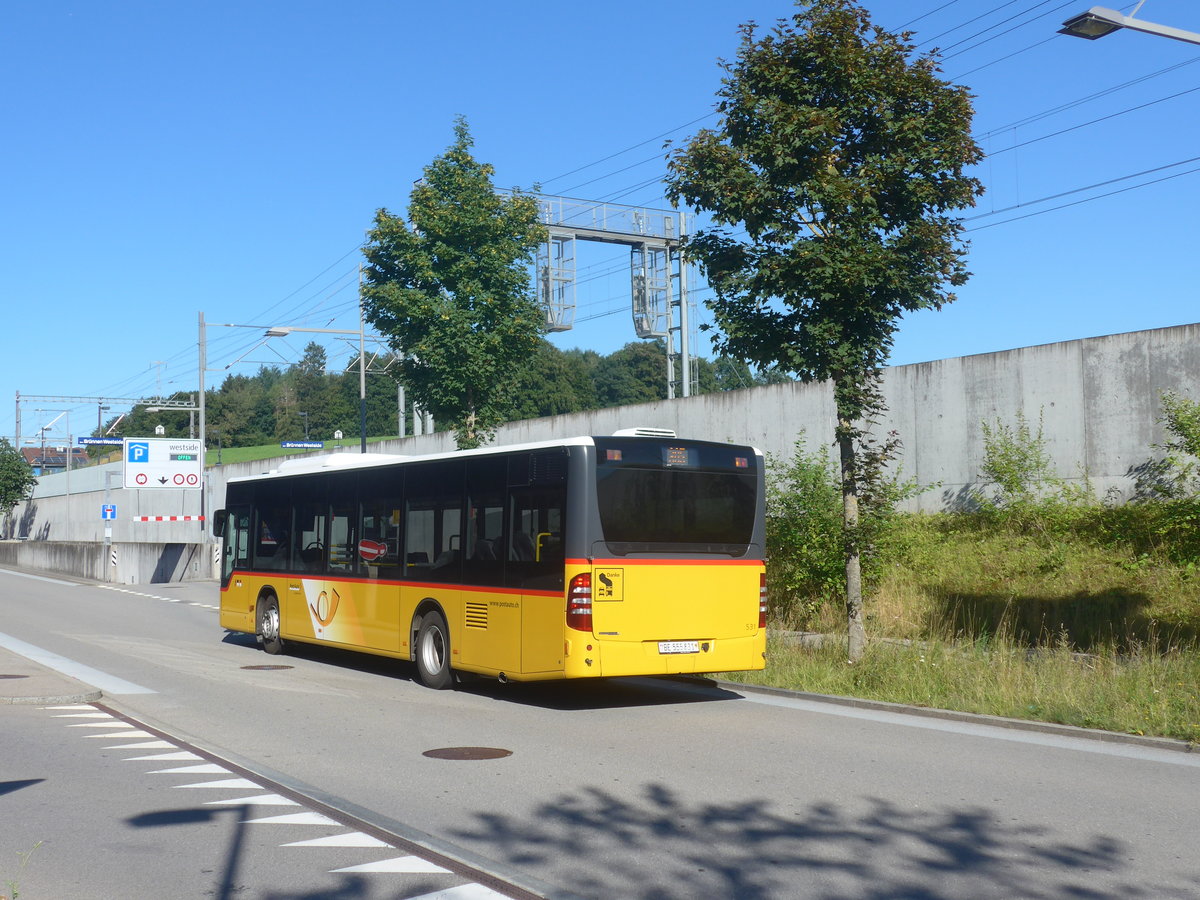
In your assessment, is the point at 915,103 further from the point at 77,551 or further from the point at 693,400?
the point at 77,551

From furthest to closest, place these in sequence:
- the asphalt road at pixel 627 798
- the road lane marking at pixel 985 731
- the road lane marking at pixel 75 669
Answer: the road lane marking at pixel 75 669
the road lane marking at pixel 985 731
the asphalt road at pixel 627 798

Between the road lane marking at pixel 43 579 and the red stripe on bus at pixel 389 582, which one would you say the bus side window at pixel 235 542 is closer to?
the red stripe on bus at pixel 389 582

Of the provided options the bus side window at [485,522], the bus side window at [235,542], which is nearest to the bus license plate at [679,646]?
the bus side window at [485,522]

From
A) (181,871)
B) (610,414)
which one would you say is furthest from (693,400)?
(181,871)

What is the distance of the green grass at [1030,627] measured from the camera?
1165cm

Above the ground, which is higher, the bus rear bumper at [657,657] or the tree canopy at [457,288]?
the tree canopy at [457,288]

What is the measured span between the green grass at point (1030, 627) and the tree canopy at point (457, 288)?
9695 mm

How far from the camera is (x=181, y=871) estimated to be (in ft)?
20.8

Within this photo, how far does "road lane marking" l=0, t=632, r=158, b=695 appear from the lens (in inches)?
586

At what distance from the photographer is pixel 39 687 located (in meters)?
14.1

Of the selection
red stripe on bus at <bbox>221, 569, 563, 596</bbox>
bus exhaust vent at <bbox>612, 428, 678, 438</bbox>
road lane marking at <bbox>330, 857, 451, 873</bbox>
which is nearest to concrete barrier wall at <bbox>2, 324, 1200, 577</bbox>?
bus exhaust vent at <bbox>612, 428, 678, 438</bbox>

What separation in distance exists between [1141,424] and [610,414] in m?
14.4

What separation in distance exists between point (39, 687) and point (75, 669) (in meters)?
3.12

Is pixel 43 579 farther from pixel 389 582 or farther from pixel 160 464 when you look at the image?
pixel 389 582
